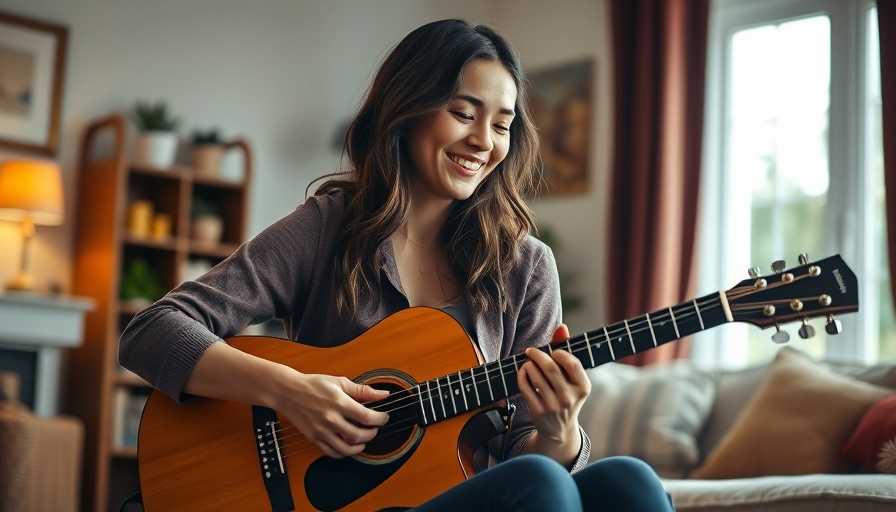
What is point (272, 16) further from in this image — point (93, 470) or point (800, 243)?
point (800, 243)

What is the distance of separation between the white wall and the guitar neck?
3.65 m

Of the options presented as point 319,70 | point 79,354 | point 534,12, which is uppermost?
point 534,12

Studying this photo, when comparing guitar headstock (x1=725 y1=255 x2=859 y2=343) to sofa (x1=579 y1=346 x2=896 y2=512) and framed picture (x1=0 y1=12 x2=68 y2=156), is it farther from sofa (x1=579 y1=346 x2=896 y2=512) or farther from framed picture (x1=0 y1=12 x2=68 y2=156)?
framed picture (x1=0 y1=12 x2=68 y2=156)

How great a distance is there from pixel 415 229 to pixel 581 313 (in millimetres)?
3615

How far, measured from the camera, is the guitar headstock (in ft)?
4.76

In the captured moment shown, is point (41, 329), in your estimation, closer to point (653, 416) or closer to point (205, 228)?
point (205, 228)

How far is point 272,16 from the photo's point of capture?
5.69 m

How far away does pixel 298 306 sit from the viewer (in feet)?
5.86

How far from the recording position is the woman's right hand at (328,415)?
1.54 meters

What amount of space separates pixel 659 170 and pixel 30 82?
2.90 m

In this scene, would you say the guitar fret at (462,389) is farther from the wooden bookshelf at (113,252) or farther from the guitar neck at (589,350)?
the wooden bookshelf at (113,252)

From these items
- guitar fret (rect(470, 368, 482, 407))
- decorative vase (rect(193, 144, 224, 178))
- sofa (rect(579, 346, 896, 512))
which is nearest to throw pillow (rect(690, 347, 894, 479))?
sofa (rect(579, 346, 896, 512))

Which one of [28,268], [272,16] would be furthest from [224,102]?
[28,268]

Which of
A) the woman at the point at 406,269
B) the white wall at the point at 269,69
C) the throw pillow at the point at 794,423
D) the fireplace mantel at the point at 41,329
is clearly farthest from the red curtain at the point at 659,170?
the woman at the point at 406,269
